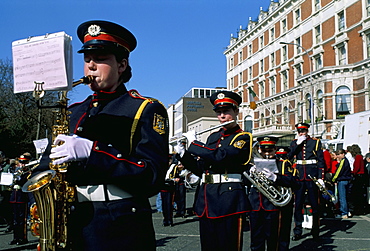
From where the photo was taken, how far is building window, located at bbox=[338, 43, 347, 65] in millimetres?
40294

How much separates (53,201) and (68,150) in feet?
1.09

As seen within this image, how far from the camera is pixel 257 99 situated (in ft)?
191

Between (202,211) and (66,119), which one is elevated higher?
(66,119)

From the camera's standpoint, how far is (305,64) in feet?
155

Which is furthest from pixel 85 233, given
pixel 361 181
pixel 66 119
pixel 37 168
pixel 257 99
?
pixel 257 99

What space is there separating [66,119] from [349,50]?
41.6 metres

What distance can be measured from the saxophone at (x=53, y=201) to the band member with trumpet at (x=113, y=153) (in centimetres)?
7

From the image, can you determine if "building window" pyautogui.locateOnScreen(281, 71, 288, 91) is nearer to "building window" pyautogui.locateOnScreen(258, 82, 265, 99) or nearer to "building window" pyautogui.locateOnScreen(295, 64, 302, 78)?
"building window" pyautogui.locateOnScreen(295, 64, 302, 78)

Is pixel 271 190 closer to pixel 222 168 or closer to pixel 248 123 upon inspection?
pixel 222 168

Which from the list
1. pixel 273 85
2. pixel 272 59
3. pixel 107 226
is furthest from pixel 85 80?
pixel 272 59

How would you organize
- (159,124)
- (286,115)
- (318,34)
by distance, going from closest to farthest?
(159,124) < (318,34) < (286,115)

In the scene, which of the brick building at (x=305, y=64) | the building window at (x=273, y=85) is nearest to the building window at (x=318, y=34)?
the brick building at (x=305, y=64)

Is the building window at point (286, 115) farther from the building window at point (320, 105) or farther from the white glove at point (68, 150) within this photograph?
the white glove at point (68, 150)

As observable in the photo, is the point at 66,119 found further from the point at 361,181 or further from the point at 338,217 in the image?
the point at 361,181
